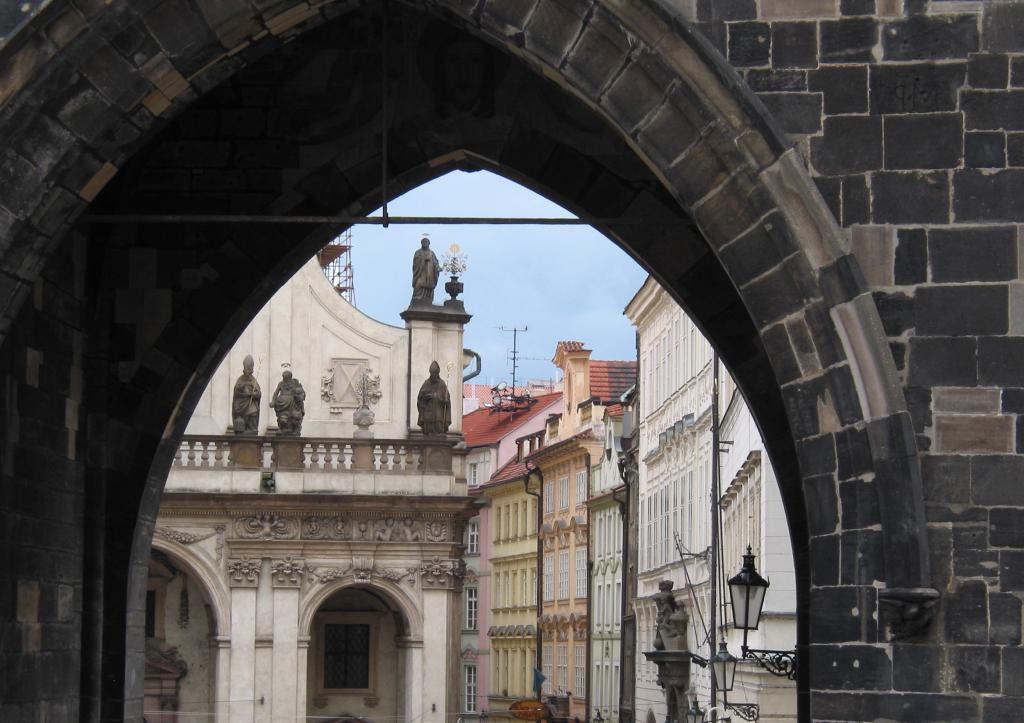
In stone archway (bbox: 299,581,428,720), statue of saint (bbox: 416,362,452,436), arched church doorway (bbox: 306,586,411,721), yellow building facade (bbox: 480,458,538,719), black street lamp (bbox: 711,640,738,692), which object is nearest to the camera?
black street lamp (bbox: 711,640,738,692)

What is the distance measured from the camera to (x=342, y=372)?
43219 millimetres

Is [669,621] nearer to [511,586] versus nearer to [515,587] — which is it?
[515,587]

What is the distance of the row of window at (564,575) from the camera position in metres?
60.3

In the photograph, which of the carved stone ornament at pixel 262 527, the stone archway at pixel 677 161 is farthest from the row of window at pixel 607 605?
the stone archway at pixel 677 161

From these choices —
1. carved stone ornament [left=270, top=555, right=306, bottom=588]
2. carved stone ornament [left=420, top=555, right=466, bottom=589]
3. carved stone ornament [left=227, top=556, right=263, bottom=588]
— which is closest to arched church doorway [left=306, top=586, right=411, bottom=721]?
carved stone ornament [left=420, top=555, right=466, bottom=589]

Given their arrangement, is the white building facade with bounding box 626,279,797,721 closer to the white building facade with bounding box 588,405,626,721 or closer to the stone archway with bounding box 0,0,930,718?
the white building facade with bounding box 588,405,626,721

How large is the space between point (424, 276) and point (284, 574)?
21.7 ft

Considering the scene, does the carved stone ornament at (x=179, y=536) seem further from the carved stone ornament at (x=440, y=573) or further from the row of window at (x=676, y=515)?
the row of window at (x=676, y=515)

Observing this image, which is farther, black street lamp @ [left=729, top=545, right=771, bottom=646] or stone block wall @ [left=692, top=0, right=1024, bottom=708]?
black street lamp @ [left=729, top=545, right=771, bottom=646]

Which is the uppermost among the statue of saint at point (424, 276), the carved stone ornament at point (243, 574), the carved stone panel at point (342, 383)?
the statue of saint at point (424, 276)

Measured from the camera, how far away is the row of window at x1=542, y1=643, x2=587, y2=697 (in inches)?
2354

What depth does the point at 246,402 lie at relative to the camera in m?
40.5

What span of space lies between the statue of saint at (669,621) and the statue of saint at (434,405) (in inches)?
406

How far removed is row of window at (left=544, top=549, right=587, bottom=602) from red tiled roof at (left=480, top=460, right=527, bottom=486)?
3.71 metres
